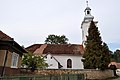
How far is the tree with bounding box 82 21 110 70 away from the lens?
115ft

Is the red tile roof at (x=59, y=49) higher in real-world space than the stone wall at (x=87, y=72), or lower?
higher

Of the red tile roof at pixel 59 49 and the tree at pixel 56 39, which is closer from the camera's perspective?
the red tile roof at pixel 59 49

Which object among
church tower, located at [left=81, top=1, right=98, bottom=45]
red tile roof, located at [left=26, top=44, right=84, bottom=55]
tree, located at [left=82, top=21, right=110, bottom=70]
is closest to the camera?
tree, located at [left=82, top=21, right=110, bottom=70]

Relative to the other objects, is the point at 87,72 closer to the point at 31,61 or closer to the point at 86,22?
the point at 31,61

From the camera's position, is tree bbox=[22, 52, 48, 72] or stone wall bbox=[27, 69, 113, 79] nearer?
tree bbox=[22, 52, 48, 72]

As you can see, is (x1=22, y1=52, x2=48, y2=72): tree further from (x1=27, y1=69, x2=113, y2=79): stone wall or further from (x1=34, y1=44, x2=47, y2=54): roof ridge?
(x1=34, y1=44, x2=47, y2=54): roof ridge

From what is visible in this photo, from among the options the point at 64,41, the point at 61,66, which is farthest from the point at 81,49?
the point at 64,41

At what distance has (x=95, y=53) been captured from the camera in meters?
36.0

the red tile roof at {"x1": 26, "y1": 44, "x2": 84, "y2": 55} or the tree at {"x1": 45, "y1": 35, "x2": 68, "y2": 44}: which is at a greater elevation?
A: the tree at {"x1": 45, "y1": 35, "x2": 68, "y2": 44}

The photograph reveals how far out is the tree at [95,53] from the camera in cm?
3509

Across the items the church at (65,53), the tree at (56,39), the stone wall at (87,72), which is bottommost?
the stone wall at (87,72)

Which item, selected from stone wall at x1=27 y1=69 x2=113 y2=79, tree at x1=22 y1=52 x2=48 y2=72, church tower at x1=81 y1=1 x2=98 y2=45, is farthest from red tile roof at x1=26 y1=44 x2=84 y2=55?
tree at x1=22 y1=52 x2=48 y2=72

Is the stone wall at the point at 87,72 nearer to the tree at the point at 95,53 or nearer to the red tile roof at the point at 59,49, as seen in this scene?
the tree at the point at 95,53

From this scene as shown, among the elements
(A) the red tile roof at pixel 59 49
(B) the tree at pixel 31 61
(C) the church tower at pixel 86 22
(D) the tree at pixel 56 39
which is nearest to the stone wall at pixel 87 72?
(B) the tree at pixel 31 61
